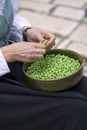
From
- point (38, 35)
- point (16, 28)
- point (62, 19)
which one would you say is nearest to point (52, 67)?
point (38, 35)

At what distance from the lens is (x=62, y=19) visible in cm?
356

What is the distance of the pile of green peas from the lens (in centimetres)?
170

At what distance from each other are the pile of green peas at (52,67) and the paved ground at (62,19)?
114 cm

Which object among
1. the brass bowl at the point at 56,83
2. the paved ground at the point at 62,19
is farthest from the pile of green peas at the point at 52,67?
the paved ground at the point at 62,19

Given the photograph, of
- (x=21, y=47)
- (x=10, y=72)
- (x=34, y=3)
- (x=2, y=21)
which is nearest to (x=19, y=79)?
(x=10, y=72)

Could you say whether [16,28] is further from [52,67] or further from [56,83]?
[56,83]

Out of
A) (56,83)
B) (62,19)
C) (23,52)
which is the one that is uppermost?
(62,19)

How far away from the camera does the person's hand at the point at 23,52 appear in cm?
168

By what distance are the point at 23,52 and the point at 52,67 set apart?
17 cm

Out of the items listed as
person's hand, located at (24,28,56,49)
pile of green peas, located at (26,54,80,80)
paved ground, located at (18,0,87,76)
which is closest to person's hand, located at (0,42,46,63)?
pile of green peas, located at (26,54,80,80)

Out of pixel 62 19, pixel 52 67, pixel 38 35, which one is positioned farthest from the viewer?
pixel 62 19

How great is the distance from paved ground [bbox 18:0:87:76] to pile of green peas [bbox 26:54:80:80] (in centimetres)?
114

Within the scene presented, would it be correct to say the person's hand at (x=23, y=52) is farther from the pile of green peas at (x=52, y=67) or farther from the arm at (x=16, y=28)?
the arm at (x=16, y=28)

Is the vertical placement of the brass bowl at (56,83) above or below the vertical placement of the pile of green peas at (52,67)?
below
